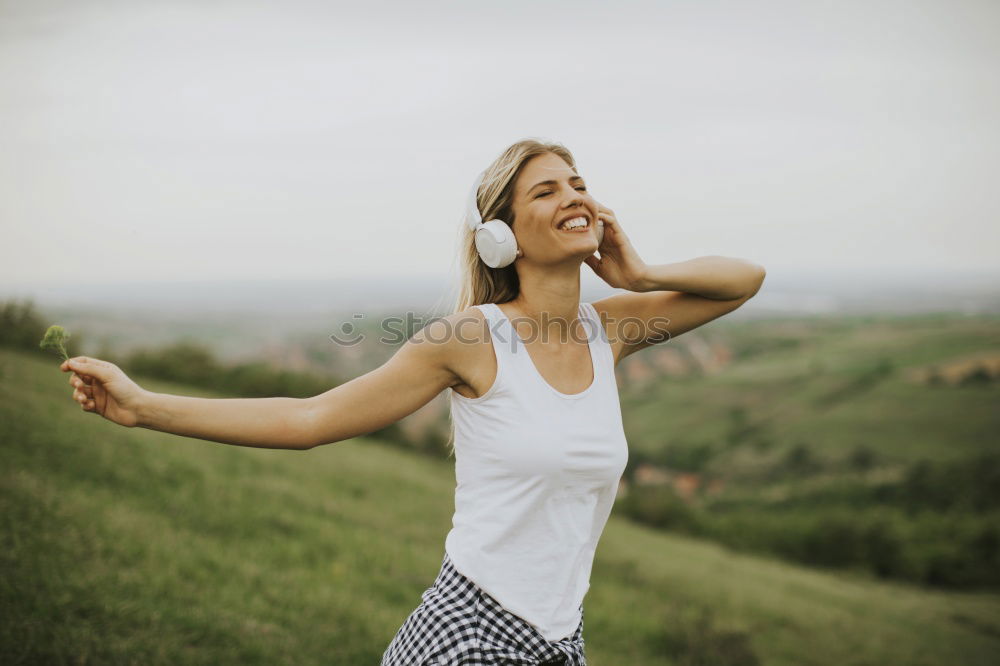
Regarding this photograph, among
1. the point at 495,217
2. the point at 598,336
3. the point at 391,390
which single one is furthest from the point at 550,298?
the point at 391,390

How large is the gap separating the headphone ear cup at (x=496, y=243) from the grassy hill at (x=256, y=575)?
324 cm

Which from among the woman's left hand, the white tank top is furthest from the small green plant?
the woman's left hand

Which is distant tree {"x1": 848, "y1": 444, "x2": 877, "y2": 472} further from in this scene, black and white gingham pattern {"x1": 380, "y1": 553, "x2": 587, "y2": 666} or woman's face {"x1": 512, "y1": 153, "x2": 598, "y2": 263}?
black and white gingham pattern {"x1": 380, "y1": 553, "x2": 587, "y2": 666}

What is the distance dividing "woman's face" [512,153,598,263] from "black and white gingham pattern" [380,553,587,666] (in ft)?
4.26

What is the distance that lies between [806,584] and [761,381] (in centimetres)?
4819

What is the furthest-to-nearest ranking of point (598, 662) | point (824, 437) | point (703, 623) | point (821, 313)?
point (821, 313)
point (824, 437)
point (703, 623)
point (598, 662)

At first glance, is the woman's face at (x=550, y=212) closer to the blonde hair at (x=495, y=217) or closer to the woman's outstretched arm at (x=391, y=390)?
the blonde hair at (x=495, y=217)

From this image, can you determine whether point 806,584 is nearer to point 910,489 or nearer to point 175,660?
point 175,660

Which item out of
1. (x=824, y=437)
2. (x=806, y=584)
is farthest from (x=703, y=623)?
(x=824, y=437)

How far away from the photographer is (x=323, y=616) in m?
5.60

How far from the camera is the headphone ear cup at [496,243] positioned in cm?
285

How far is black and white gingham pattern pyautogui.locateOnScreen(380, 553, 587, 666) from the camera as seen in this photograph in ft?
8.09

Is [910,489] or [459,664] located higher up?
[459,664]

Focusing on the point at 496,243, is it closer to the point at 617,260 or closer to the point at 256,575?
the point at 617,260
